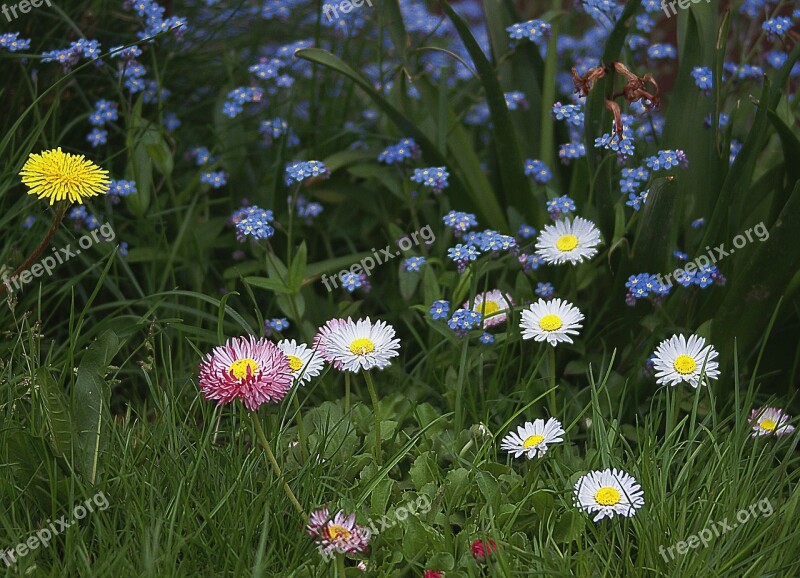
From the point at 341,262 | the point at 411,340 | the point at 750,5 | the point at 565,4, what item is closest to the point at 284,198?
the point at 341,262

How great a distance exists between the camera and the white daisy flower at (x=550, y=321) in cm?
219

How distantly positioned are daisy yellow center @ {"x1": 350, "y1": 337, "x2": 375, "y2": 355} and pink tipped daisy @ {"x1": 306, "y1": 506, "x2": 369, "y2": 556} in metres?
0.43

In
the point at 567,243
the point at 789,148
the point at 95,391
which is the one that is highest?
the point at 789,148

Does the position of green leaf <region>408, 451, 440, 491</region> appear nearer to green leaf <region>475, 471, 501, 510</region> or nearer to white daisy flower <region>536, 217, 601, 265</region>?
green leaf <region>475, 471, 501, 510</region>

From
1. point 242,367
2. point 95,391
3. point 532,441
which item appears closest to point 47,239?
point 95,391

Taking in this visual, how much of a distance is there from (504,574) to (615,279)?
1071 millimetres

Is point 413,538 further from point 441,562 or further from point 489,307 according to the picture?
point 489,307

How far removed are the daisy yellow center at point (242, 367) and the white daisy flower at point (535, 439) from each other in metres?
0.56

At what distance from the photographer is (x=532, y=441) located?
2018 mm

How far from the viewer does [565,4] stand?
208 inches

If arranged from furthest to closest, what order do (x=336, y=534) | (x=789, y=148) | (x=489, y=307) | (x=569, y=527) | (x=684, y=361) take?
(x=489, y=307) → (x=789, y=148) → (x=684, y=361) → (x=569, y=527) → (x=336, y=534)

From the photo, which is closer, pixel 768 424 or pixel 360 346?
pixel 360 346

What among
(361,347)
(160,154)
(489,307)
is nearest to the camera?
(361,347)

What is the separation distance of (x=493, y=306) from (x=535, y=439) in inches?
22.3
